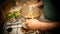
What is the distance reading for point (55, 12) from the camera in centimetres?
80

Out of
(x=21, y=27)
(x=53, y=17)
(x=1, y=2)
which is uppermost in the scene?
(x=1, y=2)

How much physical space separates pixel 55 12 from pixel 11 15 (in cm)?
87

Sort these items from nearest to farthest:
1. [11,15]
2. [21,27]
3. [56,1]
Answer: [56,1], [21,27], [11,15]

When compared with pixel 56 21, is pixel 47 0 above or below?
above

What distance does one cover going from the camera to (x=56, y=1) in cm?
76

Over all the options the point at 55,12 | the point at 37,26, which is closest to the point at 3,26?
the point at 37,26

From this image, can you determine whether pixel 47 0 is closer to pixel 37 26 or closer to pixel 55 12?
pixel 55 12

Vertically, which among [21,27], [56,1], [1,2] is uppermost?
[1,2]

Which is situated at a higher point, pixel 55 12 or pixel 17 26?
pixel 55 12

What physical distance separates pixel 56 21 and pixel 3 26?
0.81 metres

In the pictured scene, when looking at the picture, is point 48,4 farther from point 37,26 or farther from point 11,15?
point 11,15

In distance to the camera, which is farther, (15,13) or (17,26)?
(15,13)

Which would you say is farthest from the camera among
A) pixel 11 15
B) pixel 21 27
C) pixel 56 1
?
pixel 11 15

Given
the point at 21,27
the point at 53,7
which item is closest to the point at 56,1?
the point at 53,7
